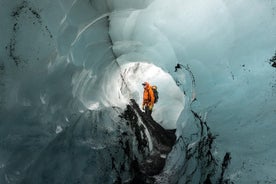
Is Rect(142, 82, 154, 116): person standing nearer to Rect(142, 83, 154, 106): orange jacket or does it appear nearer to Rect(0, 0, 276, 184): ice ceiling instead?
Rect(142, 83, 154, 106): orange jacket

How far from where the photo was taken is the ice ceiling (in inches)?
179

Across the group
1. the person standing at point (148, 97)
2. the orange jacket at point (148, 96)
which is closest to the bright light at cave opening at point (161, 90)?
the person standing at point (148, 97)

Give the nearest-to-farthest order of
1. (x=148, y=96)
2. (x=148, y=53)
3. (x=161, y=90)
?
(x=148, y=53), (x=148, y=96), (x=161, y=90)

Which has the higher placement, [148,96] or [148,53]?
[148,53]

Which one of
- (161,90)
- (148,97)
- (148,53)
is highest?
(148,53)

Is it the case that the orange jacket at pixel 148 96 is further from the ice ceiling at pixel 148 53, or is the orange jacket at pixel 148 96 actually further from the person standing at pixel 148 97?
the ice ceiling at pixel 148 53

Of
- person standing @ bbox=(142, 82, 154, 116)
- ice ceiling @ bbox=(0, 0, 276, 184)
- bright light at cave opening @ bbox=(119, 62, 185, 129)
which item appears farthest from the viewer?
bright light at cave opening @ bbox=(119, 62, 185, 129)

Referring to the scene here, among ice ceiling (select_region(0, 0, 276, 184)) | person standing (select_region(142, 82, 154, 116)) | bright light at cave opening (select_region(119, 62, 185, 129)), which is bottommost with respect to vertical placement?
bright light at cave opening (select_region(119, 62, 185, 129))

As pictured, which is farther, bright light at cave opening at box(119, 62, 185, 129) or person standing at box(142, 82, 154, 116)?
bright light at cave opening at box(119, 62, 185, 129)

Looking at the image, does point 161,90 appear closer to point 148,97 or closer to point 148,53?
point 148,97

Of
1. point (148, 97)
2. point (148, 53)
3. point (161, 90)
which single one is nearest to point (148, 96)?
point (148, 97)

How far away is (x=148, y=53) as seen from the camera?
841 cm

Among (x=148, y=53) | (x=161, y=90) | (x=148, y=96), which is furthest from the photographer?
(x=161, y=90)

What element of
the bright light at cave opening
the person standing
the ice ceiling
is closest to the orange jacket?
the person standing
